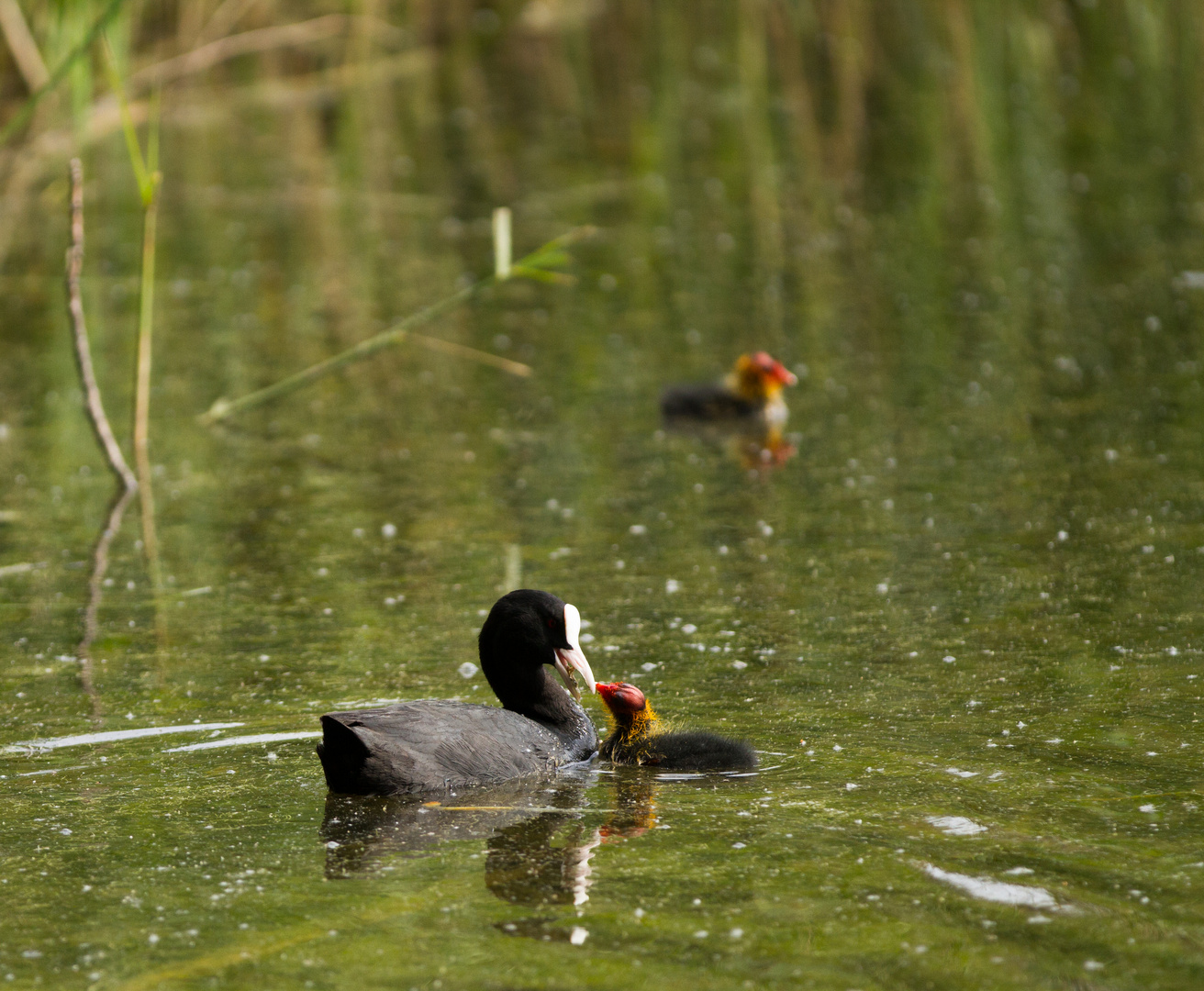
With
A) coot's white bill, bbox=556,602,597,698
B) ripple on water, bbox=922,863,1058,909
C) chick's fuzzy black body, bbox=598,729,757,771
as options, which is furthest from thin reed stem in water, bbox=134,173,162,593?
ripple on water, bbox=922,863,1058,909

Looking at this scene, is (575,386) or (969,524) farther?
(575,386)

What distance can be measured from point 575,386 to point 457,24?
19.6m

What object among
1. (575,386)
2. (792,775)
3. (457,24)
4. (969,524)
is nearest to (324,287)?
(575,386)

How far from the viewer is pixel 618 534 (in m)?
8.84

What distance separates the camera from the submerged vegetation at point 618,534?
4.71m

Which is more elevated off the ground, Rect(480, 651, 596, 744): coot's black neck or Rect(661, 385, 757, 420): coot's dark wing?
Rect(661, 385, 757, 420): coot's dark wing

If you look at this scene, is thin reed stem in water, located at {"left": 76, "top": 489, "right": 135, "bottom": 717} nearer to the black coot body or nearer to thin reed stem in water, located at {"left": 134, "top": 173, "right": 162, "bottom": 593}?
thin reed stem in water, located at {"left": 134, "top": 173, "right": 162, "bottom": 593}

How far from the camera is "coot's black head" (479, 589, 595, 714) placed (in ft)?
20.0

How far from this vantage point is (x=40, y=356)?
13242 mm

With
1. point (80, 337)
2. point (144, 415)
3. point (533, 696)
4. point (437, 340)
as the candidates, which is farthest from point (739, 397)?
point (533, 696)

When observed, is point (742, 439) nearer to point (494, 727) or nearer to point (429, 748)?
point (494, 727)

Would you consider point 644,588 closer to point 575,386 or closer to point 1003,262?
point 575,386

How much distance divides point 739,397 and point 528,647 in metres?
5.28

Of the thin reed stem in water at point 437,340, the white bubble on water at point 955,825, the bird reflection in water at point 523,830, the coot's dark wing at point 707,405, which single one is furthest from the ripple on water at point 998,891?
the coot's dark wing at point 707,405
